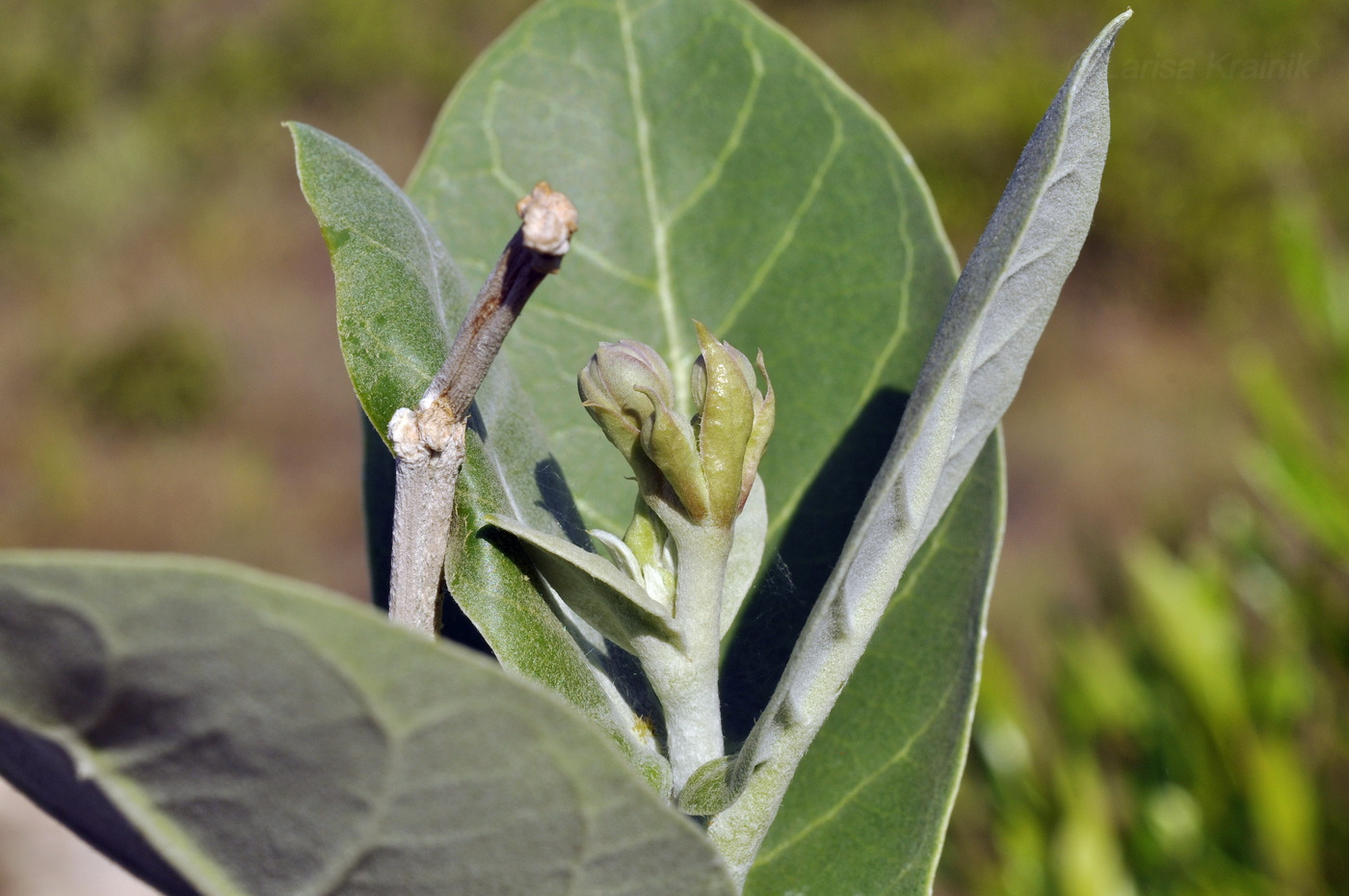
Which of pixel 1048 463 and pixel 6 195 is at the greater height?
pixel 6 195

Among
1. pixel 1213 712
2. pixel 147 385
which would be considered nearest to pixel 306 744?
pixel 1213 712

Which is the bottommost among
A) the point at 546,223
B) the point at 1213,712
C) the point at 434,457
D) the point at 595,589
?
the point at 1213,712

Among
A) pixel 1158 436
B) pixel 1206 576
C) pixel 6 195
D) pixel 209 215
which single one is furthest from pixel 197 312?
pixel 1206 576

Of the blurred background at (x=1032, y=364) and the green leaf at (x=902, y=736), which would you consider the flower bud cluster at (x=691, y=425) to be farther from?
the blurred background at (x=1032, y=364)

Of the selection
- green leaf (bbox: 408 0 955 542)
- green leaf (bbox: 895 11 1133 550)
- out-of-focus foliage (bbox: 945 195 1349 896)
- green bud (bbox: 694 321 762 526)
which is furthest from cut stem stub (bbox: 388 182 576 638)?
out-of-focus foliage (bbox: 945 195 1349 896)

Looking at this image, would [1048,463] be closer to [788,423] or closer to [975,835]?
[975,835]

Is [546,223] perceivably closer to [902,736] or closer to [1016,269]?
[1016,269]
